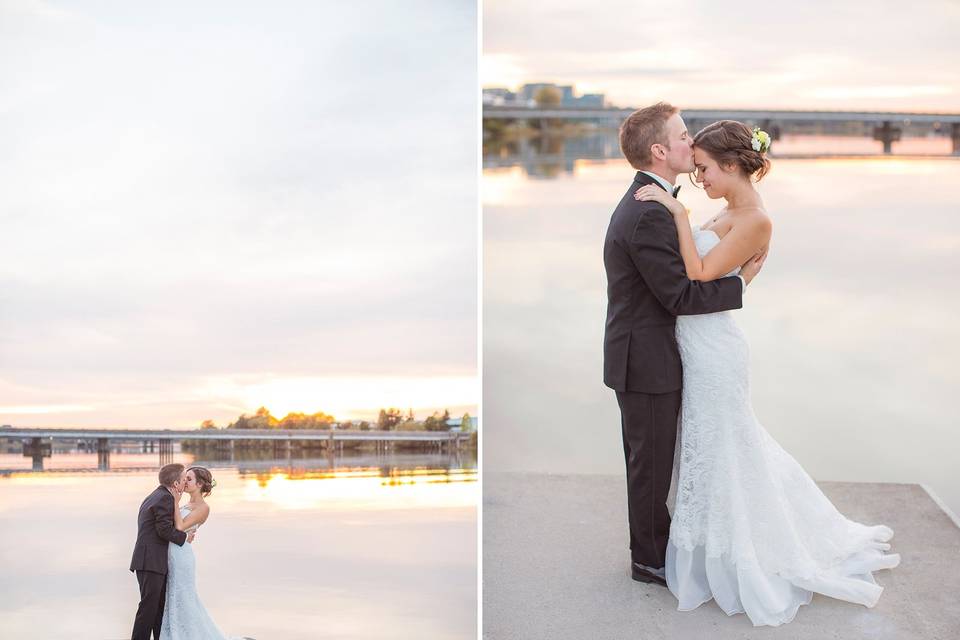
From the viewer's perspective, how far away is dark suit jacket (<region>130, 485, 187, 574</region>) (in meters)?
3.22

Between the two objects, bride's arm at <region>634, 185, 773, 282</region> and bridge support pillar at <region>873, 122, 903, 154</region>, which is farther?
bridge support pillar at <region>873, 122, 903, 154</region>

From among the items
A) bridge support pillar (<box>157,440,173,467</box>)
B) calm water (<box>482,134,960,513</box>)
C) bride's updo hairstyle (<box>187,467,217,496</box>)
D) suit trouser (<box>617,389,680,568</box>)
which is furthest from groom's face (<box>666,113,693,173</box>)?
bridge support pillar (<box>157,440,173,467</box>)

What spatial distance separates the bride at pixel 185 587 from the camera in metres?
3.26

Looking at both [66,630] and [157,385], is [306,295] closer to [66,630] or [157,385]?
[157,385]

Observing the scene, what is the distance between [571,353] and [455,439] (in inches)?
46.2

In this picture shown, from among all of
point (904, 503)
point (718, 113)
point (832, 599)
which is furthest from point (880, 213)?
point (832, 599)

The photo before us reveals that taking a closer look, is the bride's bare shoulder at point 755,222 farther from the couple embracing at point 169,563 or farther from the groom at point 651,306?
the couple embracing at point 169,563

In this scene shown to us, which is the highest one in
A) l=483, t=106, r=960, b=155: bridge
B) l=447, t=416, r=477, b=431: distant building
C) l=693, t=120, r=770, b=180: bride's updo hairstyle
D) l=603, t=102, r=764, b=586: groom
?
l=483, t=106, r=960, b=155: bridge

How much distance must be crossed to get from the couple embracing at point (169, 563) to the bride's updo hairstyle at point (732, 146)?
1.86 m

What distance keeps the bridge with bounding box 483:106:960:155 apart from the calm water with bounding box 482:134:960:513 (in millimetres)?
3564

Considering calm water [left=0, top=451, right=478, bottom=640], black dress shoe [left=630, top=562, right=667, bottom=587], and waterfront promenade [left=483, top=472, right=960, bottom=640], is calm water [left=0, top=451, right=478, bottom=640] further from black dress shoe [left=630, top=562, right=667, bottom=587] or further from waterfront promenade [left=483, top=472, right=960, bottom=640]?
black dress shoe [left=630, top=562, right=667, bottom=587]

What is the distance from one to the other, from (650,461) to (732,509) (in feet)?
0.85

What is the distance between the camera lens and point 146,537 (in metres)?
3.22

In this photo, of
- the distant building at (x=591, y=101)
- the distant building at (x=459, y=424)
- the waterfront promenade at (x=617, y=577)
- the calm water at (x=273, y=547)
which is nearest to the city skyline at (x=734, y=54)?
the distant building at (x=591, y=101)
